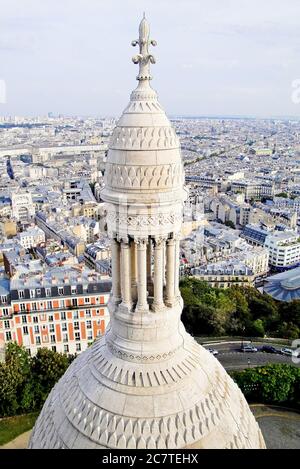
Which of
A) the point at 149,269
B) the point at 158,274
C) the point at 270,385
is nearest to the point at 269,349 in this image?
the point at 270,385

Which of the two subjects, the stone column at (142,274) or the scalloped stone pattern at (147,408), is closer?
the scalloped stone pattern at (147,408)

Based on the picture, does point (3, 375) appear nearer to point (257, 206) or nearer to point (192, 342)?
point (192, 342)

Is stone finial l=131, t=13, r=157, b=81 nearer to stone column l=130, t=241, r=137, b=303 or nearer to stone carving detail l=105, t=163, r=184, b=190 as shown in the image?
stone carving detail l=105, t=163, r=184, b=190

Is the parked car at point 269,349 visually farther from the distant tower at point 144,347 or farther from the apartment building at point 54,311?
the distant tower at point 144,347

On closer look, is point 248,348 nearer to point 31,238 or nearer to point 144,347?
point 144,347

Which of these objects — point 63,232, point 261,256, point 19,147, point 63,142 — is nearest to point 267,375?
point 261,256

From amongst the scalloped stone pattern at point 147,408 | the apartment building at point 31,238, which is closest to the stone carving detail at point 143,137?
the scalloped stone pattern at point 147,408

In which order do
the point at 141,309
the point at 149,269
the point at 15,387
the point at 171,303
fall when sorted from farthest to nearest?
the point at 15,387, the point at 149,269, the point at 171,303, the point at 141,309
